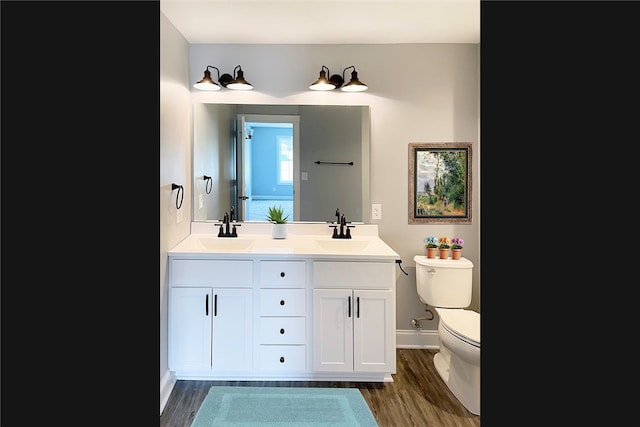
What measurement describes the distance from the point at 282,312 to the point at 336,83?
5.10ft

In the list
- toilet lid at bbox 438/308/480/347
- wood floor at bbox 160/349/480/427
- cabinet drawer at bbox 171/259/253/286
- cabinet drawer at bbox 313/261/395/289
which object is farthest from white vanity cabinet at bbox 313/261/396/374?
cabinet drawer at bbox 171/259/253/286

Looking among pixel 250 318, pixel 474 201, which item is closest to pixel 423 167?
pixel 474 201

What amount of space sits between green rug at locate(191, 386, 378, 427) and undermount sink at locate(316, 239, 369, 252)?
2.82ft

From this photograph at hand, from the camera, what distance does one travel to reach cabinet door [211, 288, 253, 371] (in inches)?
89.1

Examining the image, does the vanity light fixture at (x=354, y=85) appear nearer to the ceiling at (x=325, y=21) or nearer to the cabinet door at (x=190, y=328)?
the ceiling at (x=325, y=21)

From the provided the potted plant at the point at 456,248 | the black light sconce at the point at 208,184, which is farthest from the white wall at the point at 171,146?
the potted plant at the point at 456,248

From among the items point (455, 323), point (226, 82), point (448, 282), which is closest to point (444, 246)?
point (448, 282)

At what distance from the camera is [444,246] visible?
2691 millimetres

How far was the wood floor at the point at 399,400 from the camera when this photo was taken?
1.97 m

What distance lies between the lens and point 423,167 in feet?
9.24

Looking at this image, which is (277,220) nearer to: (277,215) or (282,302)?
(277,215)

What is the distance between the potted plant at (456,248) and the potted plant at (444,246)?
1.3 inches
